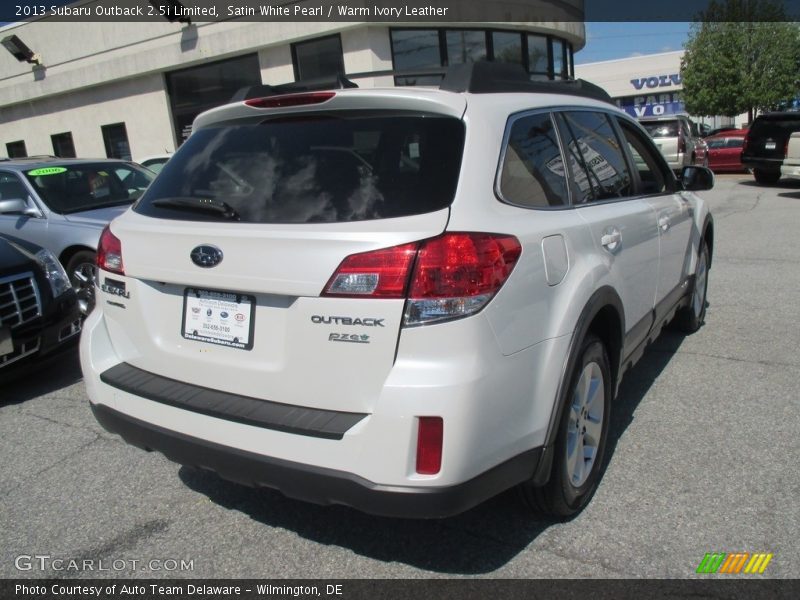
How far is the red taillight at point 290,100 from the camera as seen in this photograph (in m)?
2.53

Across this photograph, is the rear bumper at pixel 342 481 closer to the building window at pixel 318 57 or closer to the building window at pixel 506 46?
the building window at pixel 318 57

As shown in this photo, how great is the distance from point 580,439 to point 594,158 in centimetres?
139

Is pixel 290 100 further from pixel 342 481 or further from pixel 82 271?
pixel 82 271

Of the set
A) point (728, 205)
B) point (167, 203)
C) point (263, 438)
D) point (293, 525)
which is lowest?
point (728, 205)

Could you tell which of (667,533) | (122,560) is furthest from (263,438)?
(667,533)

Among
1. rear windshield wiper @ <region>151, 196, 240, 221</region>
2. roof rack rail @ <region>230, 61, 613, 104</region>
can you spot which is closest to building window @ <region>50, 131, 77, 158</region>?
roof rack rail @ <region>230, 61, 613, 104</region>

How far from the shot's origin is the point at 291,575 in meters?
2.55

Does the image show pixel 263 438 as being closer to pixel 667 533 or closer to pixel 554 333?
pixel 554 333

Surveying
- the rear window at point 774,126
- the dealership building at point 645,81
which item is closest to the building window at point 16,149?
the rear window at point 774,126

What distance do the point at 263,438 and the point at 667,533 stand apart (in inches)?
65.6

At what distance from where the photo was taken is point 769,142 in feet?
52.8

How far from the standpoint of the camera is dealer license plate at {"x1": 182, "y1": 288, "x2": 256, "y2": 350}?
2.36m

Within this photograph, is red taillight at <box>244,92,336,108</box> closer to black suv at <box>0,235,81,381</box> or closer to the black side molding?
the black side molding

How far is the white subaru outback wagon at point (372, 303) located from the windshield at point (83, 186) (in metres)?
4.65
